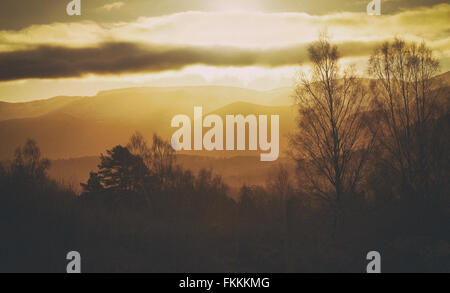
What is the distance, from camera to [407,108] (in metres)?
23.5

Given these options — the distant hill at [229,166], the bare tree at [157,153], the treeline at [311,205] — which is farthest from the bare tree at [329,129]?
the bare tree at [157,153]

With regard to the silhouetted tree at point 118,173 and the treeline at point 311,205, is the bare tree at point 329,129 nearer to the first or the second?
the treeline at point 311,205

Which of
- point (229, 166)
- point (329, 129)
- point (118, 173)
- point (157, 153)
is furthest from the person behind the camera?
point (229, 166)

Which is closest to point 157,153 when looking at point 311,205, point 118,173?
point 118,173

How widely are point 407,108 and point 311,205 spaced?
7796mm

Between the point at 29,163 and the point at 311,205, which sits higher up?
the point at 29,163

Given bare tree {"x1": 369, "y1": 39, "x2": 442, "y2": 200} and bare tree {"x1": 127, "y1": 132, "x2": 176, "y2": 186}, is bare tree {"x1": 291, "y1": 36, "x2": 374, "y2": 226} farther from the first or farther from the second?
bare tree {"x1": 127, "y1": 132, "x2": 176, "y2": 186}

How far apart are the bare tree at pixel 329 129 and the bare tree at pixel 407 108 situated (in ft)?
7.64

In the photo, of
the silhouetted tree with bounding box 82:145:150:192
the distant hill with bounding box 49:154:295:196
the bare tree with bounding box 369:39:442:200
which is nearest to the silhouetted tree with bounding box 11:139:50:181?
the silhouetted tree with bounding box 82:145:150:192

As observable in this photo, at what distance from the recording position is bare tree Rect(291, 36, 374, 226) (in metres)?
20.7

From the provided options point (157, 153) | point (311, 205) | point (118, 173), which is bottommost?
point (311, 205)

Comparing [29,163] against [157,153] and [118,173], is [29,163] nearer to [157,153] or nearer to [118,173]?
[118,173]

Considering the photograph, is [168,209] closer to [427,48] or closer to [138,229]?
[138,229]
